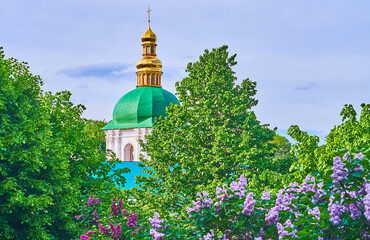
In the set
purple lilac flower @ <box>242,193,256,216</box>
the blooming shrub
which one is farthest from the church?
purple lilac flower @ <box>242,193,256,216</box>

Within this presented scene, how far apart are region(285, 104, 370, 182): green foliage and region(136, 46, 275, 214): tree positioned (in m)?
3.32

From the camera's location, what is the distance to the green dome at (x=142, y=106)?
68125mm

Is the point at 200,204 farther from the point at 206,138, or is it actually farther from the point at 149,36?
the point at 149,36

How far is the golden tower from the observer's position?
73.4 m

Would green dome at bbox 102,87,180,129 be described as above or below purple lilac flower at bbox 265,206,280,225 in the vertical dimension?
above

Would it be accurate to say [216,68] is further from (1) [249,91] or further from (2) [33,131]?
(2) [33,131]

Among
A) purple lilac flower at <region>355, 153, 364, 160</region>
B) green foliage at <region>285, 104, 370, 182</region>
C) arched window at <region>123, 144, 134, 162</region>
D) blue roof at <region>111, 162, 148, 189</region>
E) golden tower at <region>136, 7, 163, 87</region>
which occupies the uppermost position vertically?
golden tower at <region>136, 7, 163, 87</region>

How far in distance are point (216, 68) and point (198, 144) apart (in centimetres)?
456

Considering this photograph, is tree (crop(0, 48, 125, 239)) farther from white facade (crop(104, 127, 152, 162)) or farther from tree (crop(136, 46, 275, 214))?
white facade (crop(104, 127, 152, 162))

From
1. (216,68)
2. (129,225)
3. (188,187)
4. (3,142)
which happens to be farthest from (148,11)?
(129,225)

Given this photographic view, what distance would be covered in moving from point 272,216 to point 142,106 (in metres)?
61.0

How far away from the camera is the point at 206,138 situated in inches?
968

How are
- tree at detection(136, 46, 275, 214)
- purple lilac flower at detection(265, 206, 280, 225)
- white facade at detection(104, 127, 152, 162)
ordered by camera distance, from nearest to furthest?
purple lilac flower at detection(265, 206, 280, 225), tree at detection(136, 46, 275, 214), white facade at detection(104, 127, 152, 162)

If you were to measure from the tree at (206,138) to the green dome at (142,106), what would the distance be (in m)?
40.8
